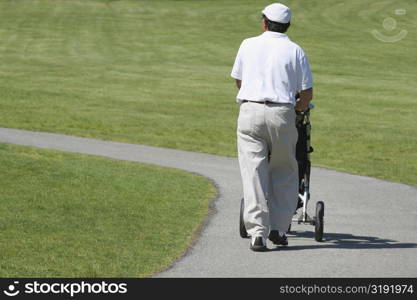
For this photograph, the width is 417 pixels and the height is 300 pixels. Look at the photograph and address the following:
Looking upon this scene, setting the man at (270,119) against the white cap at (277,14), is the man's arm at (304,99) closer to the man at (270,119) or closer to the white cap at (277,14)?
the man at (270,119)

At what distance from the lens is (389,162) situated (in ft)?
65.6

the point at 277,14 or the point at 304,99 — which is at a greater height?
the point at 277,14

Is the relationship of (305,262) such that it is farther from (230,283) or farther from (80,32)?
(80,32)

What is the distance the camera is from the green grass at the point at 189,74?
23.7 m

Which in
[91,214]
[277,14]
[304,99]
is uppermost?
[277,14]

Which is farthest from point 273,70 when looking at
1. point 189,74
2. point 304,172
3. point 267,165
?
point 189,74

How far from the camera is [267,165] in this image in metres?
10.1

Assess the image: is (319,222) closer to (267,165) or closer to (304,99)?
(267,165)

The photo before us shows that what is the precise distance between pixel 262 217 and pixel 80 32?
137 ft

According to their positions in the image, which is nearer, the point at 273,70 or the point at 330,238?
the point at 273,70

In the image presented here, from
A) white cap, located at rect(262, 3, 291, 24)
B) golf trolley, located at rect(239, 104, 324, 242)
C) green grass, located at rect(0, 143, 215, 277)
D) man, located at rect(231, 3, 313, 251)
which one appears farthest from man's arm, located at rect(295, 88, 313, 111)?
green grass, located at rect(0, 143, 215, 277)

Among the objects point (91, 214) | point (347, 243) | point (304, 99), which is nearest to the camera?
point (304, 99)

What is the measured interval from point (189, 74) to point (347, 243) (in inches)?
1063

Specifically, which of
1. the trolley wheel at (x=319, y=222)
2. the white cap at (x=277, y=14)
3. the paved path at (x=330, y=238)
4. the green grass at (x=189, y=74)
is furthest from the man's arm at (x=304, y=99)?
the green grass at (x=189, y=74)
